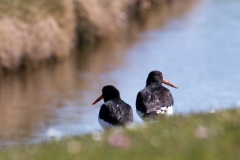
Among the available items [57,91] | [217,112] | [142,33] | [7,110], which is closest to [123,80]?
[57,91]

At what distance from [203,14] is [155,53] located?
1099cm

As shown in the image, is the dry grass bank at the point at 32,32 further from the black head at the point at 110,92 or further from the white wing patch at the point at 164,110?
the white wing patch at the point at 164,110

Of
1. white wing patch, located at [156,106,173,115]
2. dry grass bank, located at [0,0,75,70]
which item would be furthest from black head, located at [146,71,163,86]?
dry grass bank, located at [0,0,75,70]

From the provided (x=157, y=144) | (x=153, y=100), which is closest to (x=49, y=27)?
(x=153, y=100)

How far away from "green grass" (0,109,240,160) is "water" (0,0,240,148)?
5.06 m

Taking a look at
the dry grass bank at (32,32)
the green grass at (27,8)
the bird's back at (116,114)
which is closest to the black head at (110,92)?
the bird's back at (116,114)

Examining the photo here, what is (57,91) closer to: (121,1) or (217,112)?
(121,1)

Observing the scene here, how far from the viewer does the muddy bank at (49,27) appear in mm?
20062

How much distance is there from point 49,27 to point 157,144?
16.1 m

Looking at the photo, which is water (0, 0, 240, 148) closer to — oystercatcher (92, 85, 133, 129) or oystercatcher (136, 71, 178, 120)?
oystercatcher (136, 71, 178, 120)

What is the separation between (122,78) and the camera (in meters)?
21.7

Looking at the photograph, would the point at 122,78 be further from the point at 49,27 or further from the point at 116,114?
the point at 116,114

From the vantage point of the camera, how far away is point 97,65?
23.7 metres

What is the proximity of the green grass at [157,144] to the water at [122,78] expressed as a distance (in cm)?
506
